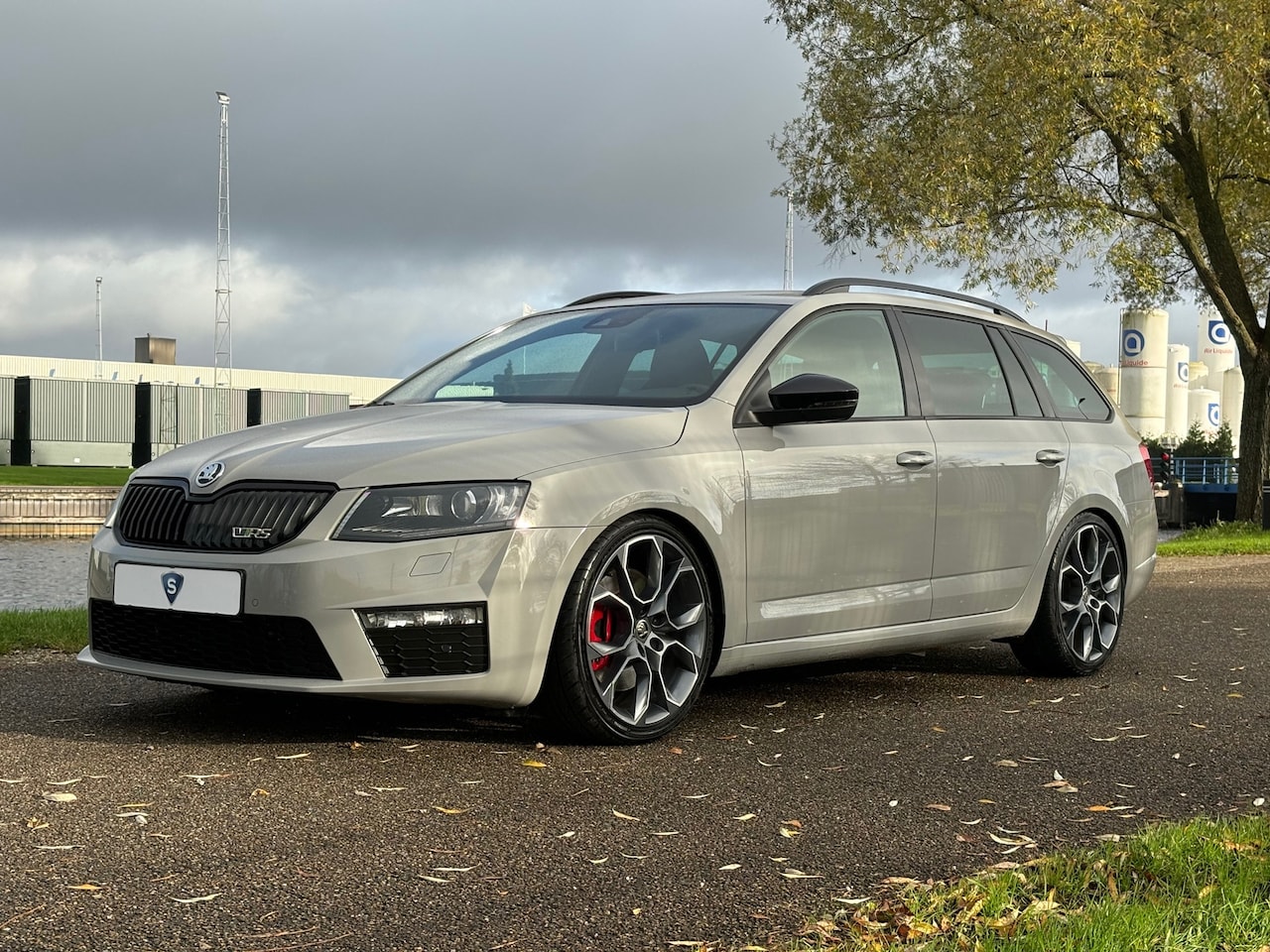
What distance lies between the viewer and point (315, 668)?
483cm

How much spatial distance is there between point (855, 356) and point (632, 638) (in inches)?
71.1

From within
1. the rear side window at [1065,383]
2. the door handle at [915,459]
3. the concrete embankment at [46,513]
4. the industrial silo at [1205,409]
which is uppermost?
the industrial silo at [1205,409]

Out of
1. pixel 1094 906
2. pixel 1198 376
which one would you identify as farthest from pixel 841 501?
pixel 1198 376

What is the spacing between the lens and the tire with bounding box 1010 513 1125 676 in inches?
282

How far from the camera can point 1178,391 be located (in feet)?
232

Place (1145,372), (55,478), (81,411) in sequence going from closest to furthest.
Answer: (55,478)
(81,411)
(1145,372)

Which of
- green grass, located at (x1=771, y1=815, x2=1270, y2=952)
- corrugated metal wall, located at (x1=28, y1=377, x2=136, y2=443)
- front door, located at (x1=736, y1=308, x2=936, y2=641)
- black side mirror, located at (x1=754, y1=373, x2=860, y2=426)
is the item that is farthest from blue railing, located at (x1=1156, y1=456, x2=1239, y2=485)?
green grass, located at (x1=771, y1=815, x2=1270, y2=952)

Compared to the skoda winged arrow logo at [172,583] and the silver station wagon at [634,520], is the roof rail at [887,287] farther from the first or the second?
the skoda winged arrow logo at [172,583]

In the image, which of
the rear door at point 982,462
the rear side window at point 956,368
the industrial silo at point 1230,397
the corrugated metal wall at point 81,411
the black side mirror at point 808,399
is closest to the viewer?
the black side mirror at point 808,399

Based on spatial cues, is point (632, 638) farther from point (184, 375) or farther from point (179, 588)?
point (184, 375)

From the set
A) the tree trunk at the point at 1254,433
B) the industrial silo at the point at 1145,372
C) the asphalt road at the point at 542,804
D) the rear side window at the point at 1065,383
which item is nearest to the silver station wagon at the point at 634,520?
the rear side window at the point at 1065,383

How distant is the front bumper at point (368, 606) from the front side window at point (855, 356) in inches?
59.8

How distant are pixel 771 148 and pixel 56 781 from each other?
20902 mm

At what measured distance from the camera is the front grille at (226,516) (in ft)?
15.9
